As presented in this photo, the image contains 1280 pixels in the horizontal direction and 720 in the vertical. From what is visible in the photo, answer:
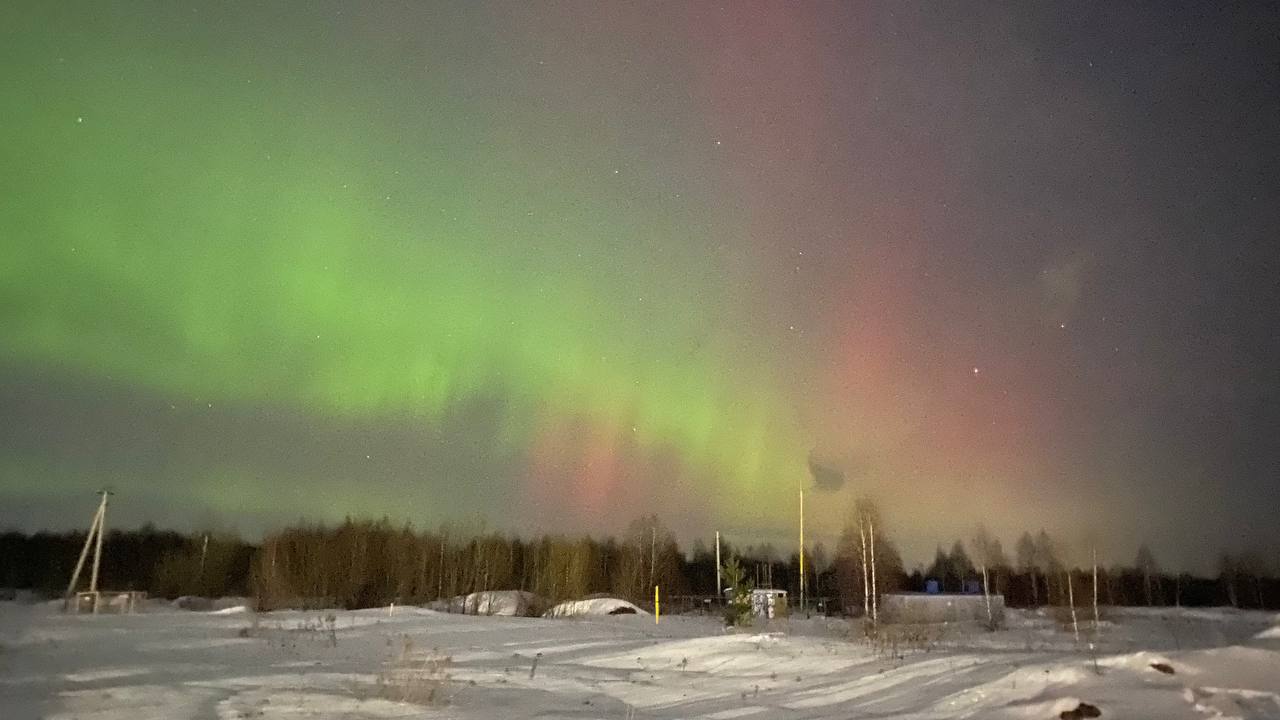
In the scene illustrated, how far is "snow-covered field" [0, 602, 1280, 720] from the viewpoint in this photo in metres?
11.9

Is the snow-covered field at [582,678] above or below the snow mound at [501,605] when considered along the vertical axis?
above

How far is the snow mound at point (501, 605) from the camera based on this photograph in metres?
47.5

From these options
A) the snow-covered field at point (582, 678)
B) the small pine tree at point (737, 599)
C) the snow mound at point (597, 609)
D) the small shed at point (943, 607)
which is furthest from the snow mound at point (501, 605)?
the snow-covered field at point (582, 678)

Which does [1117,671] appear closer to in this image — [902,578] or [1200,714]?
[1200,714]

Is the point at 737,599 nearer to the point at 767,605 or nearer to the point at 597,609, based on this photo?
the point at 767,605

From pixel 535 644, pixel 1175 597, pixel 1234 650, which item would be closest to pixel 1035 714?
pixel 1234 650

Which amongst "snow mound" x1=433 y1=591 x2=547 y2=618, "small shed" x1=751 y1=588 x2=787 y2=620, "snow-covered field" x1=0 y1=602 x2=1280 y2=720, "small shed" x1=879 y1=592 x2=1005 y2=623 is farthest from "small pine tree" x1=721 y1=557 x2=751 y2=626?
"snow mound" x1=433 y1=591 x2=547 y2=618

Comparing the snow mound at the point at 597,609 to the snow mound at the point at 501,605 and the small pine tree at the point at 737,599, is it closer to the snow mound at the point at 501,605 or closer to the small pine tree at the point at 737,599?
the snow mound at the point at 501,605

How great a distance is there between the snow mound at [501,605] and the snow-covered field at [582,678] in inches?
962

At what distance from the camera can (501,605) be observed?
161 feet

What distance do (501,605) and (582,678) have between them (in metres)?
33.9

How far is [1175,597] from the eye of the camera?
259ft

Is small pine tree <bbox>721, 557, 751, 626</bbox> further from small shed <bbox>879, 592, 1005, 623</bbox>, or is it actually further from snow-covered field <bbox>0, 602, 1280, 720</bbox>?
small shed <bbox>879, 592, 1005, 623</bbox>

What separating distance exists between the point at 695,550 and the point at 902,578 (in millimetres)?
24453
